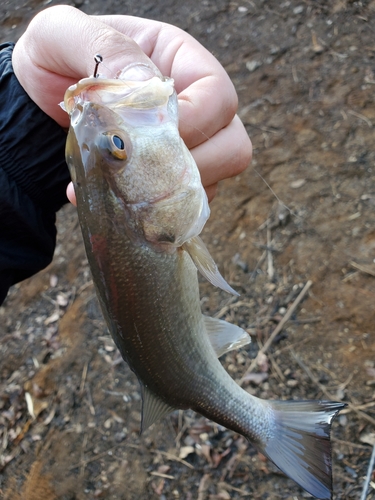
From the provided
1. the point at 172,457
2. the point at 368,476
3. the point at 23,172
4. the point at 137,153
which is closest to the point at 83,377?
the point at 172,457

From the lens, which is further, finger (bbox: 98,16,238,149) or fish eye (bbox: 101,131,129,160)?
finger (bbox: 98,16,238,149)

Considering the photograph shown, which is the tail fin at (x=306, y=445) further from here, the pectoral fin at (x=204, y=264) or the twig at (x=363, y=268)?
the twig at (x=363, y=268)

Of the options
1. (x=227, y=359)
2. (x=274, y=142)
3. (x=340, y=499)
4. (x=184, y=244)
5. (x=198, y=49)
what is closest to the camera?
(x=184, y=244)

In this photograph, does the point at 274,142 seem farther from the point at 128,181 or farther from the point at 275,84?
the point at 128,181

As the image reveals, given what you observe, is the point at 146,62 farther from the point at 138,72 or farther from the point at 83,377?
the point at 83,377

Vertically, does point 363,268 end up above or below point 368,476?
above

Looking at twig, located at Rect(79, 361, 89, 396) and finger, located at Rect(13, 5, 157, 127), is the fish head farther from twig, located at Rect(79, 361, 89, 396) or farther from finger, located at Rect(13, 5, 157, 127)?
twig, located at Rect(79, 361, 89, 396)

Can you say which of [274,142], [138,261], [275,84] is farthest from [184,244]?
[275,84]

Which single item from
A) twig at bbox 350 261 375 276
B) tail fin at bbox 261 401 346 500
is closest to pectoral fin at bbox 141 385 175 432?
tail fin at bbox 261 401 346 500
